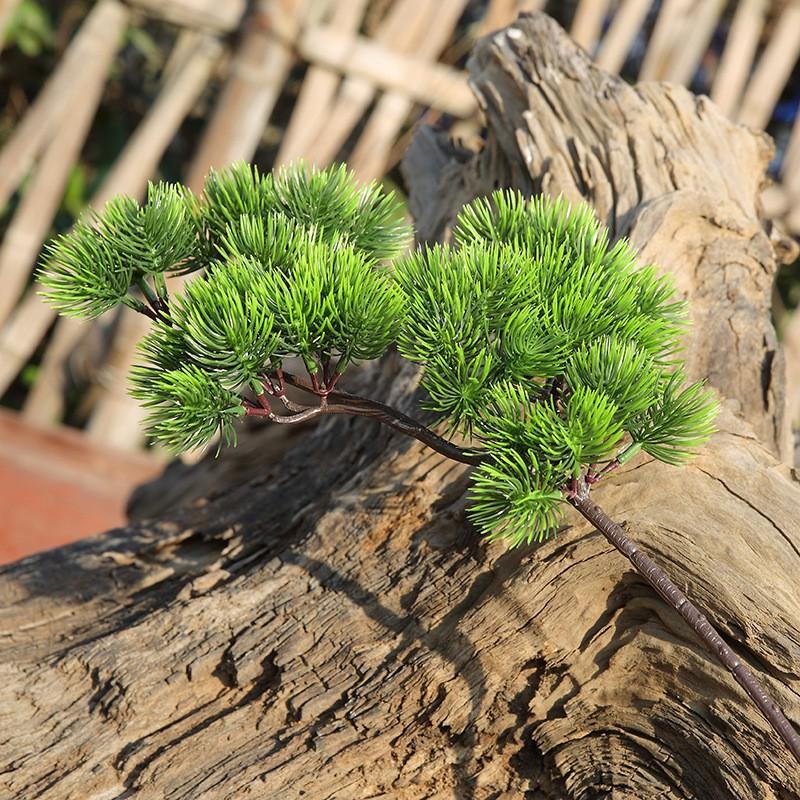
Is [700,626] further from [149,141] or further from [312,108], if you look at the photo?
[149,141]

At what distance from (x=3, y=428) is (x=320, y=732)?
2.98m

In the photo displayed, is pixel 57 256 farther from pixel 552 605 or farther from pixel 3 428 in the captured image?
pixel 3 428

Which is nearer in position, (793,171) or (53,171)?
(53,171)

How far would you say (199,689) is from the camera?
1781 mm

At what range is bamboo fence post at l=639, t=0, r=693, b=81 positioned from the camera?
457cm

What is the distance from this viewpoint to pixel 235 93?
425 centimetres

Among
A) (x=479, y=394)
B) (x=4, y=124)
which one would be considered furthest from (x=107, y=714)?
(x=4, y=124)

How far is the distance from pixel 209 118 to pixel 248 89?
301 mm

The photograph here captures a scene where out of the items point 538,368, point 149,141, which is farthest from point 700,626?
point 149,141

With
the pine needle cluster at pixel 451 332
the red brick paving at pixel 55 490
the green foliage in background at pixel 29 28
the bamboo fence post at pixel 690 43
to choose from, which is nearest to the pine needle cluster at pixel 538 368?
the pine needle cluster at pixel 451 332

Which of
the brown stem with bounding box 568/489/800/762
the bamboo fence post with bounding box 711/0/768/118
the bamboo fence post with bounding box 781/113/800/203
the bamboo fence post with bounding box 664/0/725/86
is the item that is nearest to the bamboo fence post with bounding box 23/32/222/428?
the bamboo fence post with bounding box 664/0/725/86

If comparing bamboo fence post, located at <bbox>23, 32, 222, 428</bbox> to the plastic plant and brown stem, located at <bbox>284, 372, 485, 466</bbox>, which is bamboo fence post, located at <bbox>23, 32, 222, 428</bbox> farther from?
brown stem, located at <bbox>284, 372, 485, 466</bbox>

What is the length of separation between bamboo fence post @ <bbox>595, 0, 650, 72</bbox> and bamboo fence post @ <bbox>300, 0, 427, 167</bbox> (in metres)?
0.83

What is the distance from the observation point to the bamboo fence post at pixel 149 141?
4324 mm
